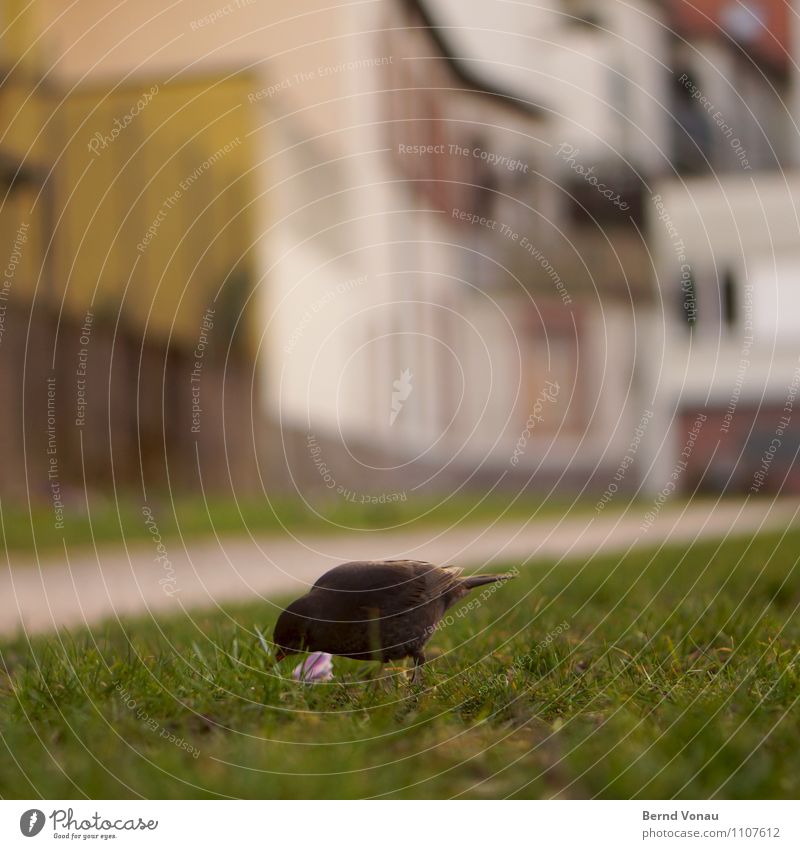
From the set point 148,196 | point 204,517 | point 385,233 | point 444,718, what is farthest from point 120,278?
point 444,718

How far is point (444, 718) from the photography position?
2266 millimetres

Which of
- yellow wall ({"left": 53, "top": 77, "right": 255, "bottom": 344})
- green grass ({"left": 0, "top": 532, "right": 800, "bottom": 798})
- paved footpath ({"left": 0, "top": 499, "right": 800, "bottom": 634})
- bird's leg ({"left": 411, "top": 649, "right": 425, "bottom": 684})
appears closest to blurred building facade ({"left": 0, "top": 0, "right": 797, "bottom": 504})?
yellow wall ({"left": 53, "top": 77, "right": 255, "bottom": 344})

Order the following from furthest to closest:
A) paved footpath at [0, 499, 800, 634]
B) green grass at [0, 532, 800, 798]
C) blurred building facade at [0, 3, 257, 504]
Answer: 1. blurred building facade at [0, 3, 257, 504]
2. paved footpath at [0, 499, 800, 634]
3. green grass at [0, 532, 800, 798]

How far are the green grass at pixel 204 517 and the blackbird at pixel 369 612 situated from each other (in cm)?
412

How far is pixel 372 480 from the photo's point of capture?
47.2 feet

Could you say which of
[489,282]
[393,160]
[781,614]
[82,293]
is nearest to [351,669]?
[781,614]

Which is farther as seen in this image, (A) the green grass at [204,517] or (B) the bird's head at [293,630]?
(A) the green grass at [204,517]

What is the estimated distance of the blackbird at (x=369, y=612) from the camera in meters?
2.35

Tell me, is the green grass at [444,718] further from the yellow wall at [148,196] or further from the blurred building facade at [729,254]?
the blurred building facade at [729,254]

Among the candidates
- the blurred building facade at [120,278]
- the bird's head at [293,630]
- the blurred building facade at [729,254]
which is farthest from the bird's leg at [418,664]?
the blurred building facade at [729,254]

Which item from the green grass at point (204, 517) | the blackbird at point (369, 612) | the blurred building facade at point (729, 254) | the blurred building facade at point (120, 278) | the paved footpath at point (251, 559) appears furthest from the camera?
the blurred building facade at point (729, 254)

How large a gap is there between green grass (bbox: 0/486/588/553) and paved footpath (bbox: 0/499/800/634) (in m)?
0.17

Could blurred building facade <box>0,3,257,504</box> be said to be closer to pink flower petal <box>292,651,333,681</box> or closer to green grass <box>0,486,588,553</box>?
green grass <box>0,486,588,553</box>

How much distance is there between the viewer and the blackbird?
7.72 feet
